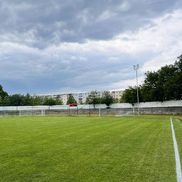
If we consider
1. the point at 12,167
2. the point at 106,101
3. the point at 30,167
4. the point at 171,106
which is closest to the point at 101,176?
the point at 30,167

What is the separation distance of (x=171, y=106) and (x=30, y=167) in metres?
57.5

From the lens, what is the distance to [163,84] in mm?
61656

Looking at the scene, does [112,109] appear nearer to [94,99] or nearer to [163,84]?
[163,84]

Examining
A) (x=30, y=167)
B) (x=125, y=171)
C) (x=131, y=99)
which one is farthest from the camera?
(x=131, y=99)

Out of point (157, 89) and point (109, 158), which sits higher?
point (157, 89)

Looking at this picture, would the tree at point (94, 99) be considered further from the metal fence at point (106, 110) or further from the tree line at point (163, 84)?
the tree line at point (163, 84)

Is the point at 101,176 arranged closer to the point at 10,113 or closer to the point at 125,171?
the point at 125,171

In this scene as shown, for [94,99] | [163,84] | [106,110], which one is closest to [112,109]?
[106,110]

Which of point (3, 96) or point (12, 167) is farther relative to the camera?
point (3, 96)

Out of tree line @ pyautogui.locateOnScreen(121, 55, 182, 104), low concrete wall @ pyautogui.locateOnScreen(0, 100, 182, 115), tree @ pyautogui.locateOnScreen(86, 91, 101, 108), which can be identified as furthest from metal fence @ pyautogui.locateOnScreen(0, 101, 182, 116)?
tree @ pyautogui.locateOnScreen(86, 91, 101, 108)

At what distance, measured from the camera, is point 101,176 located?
5.83m

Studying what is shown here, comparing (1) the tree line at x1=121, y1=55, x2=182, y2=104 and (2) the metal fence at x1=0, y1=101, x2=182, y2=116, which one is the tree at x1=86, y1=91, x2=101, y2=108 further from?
(1) the tree line at x1=121, y1=55, x2=182, y2=104

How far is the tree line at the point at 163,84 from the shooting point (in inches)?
2250

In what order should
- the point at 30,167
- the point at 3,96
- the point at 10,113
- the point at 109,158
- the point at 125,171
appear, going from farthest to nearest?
the point at 3,96, the point at 10,113, the point at 109,158, the point at 30,167, the point at 125,171
